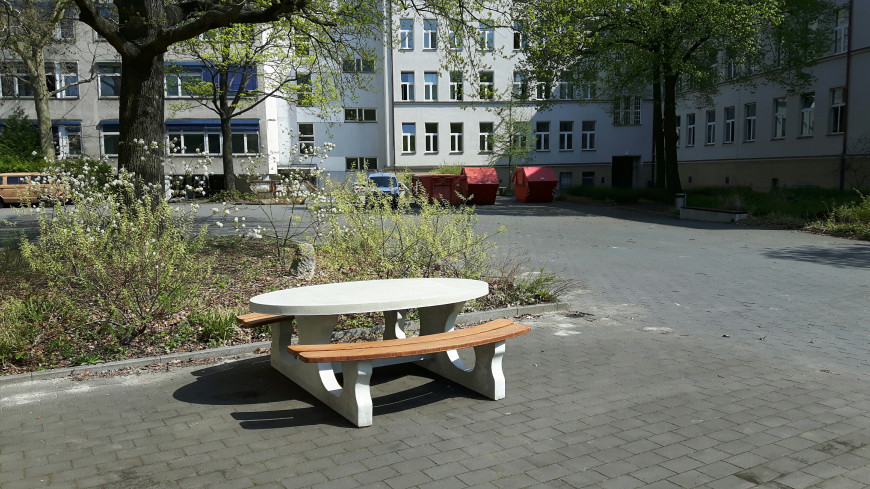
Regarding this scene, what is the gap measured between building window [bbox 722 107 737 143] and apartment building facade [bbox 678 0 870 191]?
0.02 meters

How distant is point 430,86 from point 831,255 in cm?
3789

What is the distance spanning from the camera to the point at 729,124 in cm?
3859

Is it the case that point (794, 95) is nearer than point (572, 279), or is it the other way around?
point (572, 279)

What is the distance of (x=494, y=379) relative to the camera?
5145 millimetres

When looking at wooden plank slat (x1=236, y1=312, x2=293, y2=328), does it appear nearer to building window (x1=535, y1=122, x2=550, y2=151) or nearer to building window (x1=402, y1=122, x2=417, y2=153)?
building window (x1=402, y1=122, x2=417, y2=153)

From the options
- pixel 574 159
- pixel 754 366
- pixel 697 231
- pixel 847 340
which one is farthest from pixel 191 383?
pixel 574 159

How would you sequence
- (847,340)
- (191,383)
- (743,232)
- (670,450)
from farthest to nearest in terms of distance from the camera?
(743,232) → (847,340) → (191,383) → (670,450)

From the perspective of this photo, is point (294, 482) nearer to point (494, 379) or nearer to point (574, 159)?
point (494, 379)

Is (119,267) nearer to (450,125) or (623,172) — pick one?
(450,125)

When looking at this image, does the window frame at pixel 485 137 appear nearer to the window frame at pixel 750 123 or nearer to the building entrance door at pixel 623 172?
the building entrance door at pixel 623 172

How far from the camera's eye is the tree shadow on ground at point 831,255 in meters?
12.3

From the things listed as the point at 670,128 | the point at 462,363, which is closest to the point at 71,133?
the point at 670,128

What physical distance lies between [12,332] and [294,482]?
12.1 ft

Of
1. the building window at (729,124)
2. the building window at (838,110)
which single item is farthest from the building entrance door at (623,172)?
the building window at (838,110)
